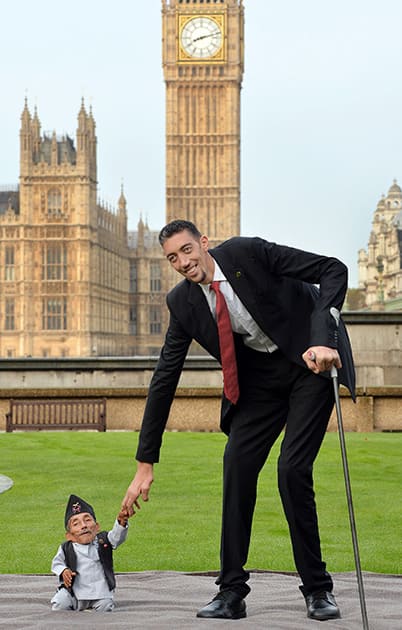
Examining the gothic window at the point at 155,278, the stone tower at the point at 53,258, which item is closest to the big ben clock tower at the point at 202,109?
the gothic window at the point at 155,278

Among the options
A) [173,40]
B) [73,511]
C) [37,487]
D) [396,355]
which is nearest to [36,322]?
[173,40]

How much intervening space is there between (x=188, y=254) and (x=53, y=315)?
63.3 m

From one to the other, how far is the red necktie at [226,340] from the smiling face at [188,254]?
9 cm

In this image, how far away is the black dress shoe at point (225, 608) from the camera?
161 inches

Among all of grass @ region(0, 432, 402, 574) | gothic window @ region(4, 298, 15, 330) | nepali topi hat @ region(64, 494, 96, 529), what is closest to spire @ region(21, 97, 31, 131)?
gothic window @ region(4, 298, 15, 330)

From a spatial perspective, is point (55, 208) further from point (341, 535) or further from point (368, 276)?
point (341, 535)

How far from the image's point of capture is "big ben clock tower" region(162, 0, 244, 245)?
72.8 meters

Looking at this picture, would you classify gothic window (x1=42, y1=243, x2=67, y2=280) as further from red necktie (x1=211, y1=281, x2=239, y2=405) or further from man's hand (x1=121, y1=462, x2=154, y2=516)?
red necktie (x1=211, y1=281, x2=239, y2=405)

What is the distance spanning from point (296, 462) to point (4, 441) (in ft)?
27.2

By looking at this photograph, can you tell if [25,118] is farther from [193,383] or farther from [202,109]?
[193,383]

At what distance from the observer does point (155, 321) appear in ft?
245

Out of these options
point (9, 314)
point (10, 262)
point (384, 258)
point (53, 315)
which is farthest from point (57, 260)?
point (384, 258)

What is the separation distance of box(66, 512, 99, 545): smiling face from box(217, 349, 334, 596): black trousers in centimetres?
54

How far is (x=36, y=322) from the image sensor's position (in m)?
66.6
